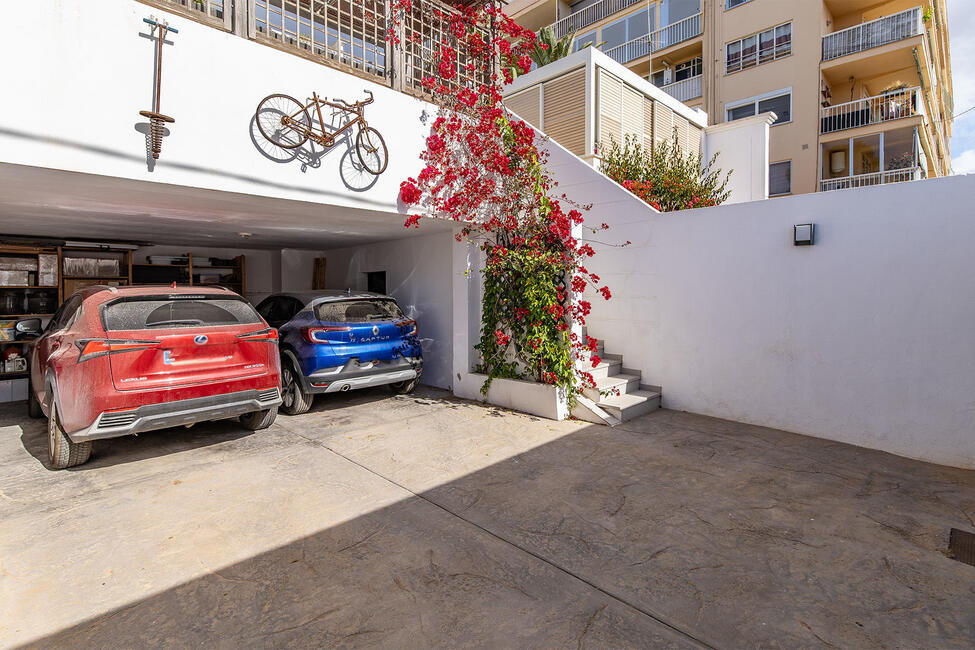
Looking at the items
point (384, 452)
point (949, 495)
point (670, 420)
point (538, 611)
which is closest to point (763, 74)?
point (670, 420)

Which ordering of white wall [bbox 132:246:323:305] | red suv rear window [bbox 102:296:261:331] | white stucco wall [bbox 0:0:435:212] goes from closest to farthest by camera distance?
white stucco wall [bbox 0:0:435:212], red suv rear window [bbox 102:296:261:331], white wall [bbox 132:246:323:305]

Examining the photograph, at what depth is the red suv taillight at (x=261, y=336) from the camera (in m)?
4.52

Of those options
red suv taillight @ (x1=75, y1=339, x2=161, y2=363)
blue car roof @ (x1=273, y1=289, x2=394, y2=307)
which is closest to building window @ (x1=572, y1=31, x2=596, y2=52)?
blue car roof @ (x1=273, y1=289, x2=394, y2=307)

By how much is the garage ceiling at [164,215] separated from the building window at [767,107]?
14.8 m

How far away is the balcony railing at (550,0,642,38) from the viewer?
20.5 meters

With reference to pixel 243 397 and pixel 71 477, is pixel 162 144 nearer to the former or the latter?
pixel 243 397

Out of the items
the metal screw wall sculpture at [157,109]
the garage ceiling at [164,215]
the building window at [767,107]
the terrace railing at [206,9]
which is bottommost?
the garage ceiling at [164,215]

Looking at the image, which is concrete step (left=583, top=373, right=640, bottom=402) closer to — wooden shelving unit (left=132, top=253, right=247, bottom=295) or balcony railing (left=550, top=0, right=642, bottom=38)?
wooden shelving unit (left=132, top=253, right=247, bottom=295)

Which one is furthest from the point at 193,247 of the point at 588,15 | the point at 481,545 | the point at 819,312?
the point at 588,15

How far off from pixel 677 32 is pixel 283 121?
1919 centimetres

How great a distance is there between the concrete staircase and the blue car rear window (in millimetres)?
2754

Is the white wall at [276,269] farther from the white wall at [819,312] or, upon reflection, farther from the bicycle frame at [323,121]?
the white wall at [819,312]

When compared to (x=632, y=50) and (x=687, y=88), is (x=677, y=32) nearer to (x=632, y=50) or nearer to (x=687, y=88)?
(x=632, y=50)

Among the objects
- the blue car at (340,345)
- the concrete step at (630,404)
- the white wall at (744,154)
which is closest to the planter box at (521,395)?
the concrete step at (630,404)
